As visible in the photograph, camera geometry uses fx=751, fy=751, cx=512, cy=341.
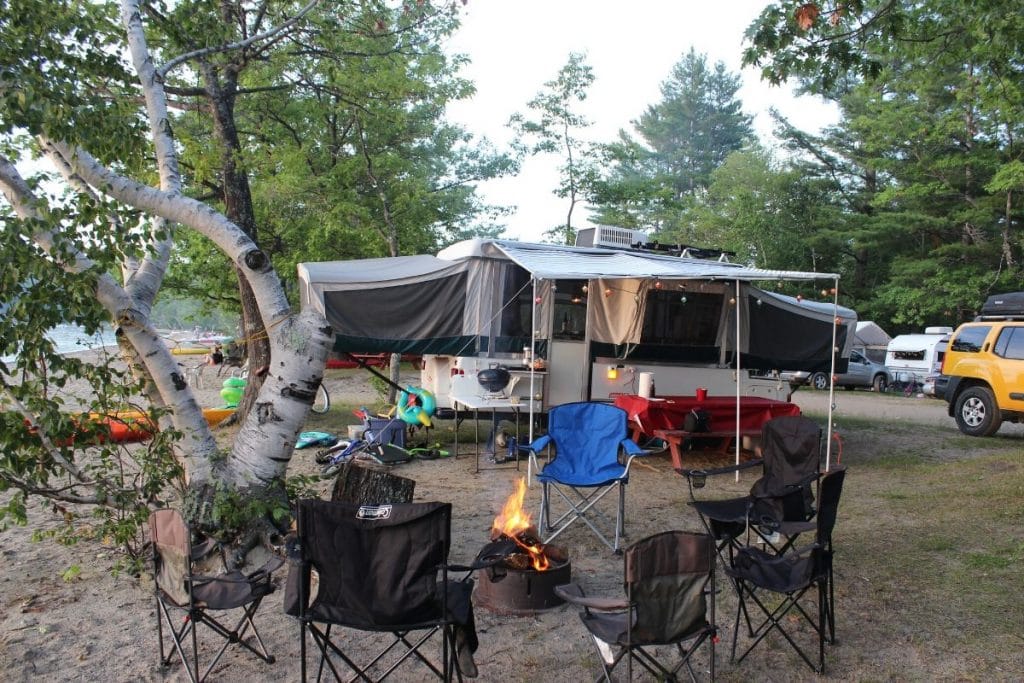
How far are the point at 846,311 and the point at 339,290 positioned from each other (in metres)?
6.67

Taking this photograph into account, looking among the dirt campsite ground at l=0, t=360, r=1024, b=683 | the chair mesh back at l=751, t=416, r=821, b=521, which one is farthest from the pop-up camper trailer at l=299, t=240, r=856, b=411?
the chair mesh back at l=751, t=416, r=821, b=521

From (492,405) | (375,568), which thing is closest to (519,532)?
(375,568)

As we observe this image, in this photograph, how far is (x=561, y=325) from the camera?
8805mm

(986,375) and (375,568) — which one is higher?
(986,375)

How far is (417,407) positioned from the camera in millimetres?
8633

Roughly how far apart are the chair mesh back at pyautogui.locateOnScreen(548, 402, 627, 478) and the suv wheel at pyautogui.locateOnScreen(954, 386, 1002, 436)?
23.6 ft

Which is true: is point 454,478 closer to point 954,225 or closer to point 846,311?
point 846,311

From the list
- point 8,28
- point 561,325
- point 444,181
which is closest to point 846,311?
point 561,325

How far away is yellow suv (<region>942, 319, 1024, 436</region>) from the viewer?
957 centimetres

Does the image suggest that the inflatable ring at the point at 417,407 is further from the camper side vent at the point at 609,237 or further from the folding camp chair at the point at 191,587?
the folding camp chair at the point at 191,587

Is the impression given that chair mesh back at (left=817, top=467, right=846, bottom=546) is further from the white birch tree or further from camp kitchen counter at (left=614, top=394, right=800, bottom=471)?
camp kitchen counter at (left=614, top=394, right=800, bottom=471)

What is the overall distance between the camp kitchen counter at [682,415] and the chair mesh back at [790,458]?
7.12ft

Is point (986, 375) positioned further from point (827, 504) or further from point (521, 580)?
point (521, 580)

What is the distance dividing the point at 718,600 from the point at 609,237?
6415 mm
